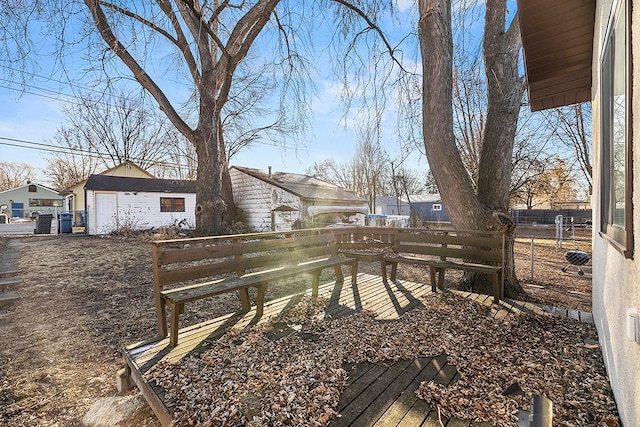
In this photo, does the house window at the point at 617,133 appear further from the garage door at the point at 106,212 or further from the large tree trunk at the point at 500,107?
the garage door at the point at 106,212

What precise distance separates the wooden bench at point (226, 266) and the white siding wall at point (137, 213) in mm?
15763

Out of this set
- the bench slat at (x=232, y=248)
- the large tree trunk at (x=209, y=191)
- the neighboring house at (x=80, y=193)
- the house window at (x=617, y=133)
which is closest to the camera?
the house window at (x=617, y=133)

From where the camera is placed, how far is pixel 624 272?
1832mm

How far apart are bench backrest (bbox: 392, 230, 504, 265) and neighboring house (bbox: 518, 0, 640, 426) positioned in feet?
5.74

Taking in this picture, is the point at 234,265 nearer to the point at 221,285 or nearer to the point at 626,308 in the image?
the point at 221,285

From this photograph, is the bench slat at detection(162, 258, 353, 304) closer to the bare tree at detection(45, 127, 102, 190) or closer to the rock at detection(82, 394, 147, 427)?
the rock at detection(82, 394, 147, 427)

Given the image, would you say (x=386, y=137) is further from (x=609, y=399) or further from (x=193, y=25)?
(x=193, y=25)

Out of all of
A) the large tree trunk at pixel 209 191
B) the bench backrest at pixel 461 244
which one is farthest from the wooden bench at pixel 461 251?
the large tree trunk at pixel 209 191

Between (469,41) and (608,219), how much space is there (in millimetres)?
4854

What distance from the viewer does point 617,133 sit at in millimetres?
2062

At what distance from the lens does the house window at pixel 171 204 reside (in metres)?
18.8

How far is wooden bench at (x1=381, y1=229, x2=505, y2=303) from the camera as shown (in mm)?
4305

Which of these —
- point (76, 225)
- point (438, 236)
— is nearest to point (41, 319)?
point (438, 236)

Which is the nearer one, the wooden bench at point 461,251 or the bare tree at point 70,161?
the wooden bench at point 461,251
